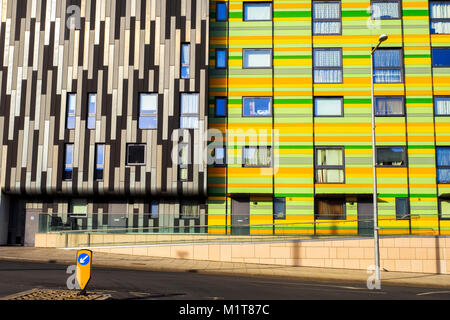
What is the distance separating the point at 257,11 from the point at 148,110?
9.05 metres

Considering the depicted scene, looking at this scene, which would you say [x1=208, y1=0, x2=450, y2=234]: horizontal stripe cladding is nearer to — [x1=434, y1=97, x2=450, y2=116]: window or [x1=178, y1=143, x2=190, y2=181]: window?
[x1=434, y1=97, x2=450, y2=116]: window

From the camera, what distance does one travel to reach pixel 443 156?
24250 millimetres

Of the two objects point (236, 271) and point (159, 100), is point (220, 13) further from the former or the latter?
point (236, 271)

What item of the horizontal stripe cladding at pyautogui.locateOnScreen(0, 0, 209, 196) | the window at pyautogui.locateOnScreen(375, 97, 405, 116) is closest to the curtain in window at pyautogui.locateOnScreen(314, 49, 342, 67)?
the window at pyautogui.locateOnScreen(375, 97, 405, 116)

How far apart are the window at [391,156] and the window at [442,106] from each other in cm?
302

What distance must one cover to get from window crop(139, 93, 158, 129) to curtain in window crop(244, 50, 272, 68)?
584 centimetres

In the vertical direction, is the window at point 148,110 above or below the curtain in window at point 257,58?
below

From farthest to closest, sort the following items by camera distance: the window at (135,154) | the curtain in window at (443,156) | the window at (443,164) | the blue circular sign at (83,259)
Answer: the curtain in window at (443,156), the window at (443,164), the window at (135,154), the blue circular sign at (83,259)

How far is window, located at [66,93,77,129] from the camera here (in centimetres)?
2398

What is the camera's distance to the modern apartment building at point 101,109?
76.4 feet

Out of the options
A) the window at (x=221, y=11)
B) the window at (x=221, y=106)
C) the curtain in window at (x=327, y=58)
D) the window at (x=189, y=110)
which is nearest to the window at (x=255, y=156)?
the window at (x=221, y=106)

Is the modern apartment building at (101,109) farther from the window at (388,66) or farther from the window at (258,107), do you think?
the window at (388,66)

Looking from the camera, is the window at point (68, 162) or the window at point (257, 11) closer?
the window at point (68, 162)
